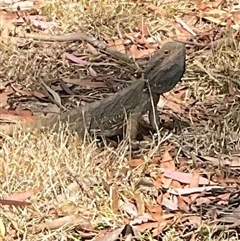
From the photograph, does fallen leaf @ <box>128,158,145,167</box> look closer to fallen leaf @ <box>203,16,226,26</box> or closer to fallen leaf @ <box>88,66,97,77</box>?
fallen leaf @ <box>88,66,97,77</box>

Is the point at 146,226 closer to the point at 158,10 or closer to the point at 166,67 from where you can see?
the point at 166,67

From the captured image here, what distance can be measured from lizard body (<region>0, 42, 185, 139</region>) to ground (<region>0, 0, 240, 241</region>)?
0.10m

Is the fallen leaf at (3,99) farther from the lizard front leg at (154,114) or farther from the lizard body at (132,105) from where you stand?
the lizard front leg at (154,114)

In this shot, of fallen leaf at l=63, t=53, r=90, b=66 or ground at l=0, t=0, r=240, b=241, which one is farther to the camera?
fallen leaf at l=63, t=53, r=90, b=66

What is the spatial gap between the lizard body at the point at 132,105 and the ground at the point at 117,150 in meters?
0.10

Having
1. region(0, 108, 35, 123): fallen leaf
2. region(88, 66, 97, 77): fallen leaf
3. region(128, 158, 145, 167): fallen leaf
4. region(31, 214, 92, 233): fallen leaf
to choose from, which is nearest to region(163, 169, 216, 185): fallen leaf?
region(128, 158, 145, 167): fallen leaf

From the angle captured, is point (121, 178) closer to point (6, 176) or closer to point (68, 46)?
point (6, 176)

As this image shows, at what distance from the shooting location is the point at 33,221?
3.02m

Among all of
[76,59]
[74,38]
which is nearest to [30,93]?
[76,59]

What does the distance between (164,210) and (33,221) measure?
20.0 inches

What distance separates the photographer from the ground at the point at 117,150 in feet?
9.96

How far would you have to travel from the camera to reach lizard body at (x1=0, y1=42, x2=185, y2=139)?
3.51 meters

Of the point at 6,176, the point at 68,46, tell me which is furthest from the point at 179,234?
the point at 68,46

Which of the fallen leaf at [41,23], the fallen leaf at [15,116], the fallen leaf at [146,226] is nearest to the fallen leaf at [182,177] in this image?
the fallen leaf at [146,226]
